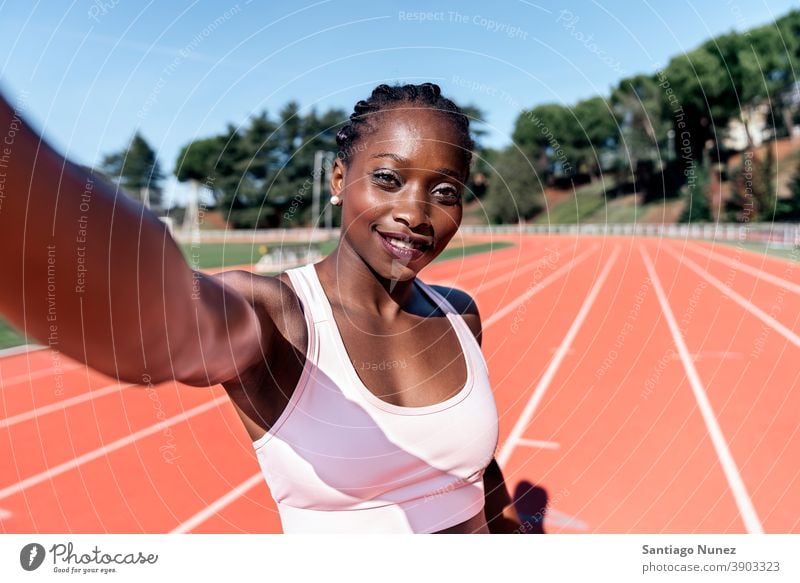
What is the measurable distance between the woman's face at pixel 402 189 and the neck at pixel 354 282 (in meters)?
0.02

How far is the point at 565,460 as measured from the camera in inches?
103

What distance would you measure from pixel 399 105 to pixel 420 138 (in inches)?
2.9

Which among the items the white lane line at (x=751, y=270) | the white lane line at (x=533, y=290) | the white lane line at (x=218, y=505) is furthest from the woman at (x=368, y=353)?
the white lane line at (x=751, y=270)

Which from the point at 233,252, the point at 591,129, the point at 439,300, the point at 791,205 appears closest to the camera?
the point at 439,300

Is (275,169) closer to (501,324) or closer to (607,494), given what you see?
(607,494)

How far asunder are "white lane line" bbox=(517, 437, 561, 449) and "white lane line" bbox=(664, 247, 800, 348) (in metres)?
2.21

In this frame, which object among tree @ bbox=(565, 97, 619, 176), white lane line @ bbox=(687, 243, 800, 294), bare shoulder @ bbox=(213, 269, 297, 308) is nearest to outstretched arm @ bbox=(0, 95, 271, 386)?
bare shoulder @ bbox=(213, 269, 297, 308)

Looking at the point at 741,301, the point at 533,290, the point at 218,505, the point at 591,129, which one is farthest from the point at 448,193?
the point at 741,301

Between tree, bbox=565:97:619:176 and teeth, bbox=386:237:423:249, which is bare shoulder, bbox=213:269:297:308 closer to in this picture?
teeth, bbox=386:237:423:249

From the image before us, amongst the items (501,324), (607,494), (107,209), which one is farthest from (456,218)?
(501,324)

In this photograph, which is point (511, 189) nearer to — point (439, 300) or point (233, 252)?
point (439, 300)

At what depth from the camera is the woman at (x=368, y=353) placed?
1.87ft

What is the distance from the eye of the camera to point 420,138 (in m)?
0.70

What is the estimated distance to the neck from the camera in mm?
783
